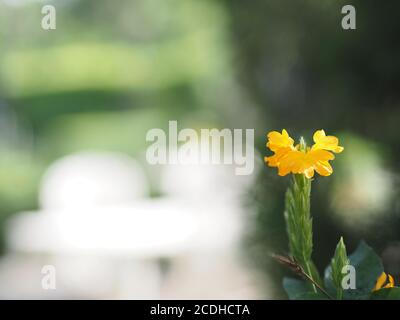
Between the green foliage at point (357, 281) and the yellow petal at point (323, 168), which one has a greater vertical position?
the yellow petal at point (323, 168)

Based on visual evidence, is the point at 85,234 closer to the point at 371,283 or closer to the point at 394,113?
the point at 394,113

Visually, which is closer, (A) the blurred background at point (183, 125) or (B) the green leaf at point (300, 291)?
(B) the green leaf at point (300, 291)

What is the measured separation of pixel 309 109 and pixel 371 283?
2.57 feet

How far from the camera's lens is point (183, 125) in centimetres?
562

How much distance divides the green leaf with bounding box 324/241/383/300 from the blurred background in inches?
13.9

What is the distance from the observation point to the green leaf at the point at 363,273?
323 mm

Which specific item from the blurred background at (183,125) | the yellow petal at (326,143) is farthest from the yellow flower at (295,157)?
the blurred background at (183,125)

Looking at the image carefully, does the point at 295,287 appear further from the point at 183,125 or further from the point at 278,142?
the point at 183,125

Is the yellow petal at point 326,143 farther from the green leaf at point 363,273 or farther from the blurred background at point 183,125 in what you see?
the blurred background at point 183,125

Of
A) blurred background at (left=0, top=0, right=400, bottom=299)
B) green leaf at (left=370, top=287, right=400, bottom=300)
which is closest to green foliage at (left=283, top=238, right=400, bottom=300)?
green leaf at (left=370, top=287, right=400, bottom=300)

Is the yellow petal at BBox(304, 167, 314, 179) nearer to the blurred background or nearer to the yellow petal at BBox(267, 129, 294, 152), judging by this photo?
the yellow petal at BBox(267, 129, 294, 152)

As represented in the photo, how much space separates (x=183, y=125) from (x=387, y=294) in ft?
17.5

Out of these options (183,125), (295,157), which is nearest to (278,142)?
(295,157)

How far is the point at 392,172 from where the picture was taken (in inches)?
30.1
